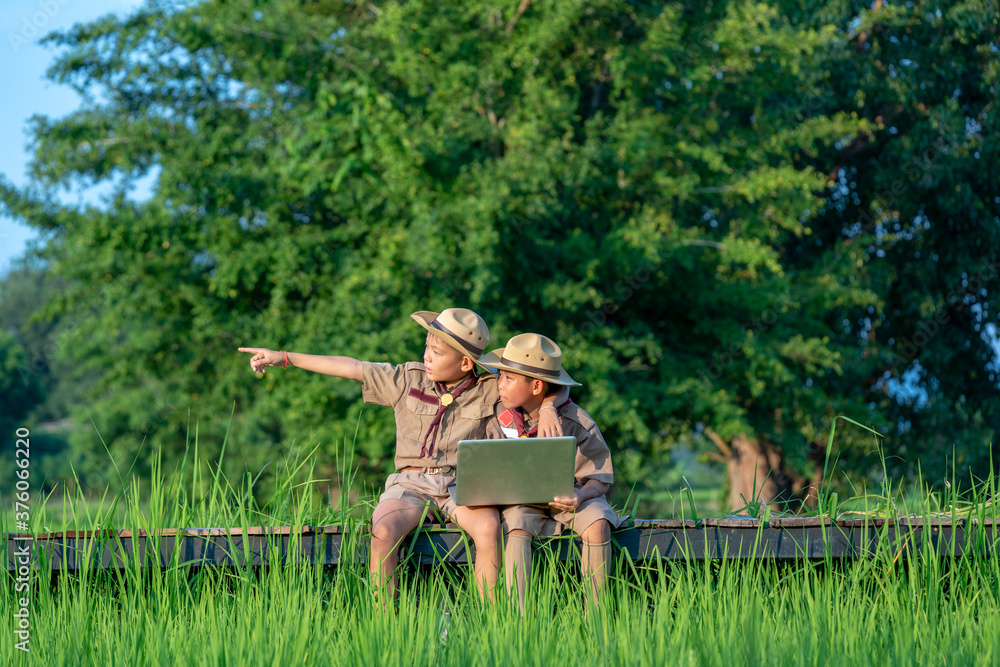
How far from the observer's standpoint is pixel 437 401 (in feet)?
13.1

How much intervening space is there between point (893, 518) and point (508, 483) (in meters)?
1.40

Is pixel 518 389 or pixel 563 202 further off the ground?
pixel 563 202

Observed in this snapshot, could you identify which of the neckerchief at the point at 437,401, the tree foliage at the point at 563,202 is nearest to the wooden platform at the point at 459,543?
the neckerchief at the point at 437,401

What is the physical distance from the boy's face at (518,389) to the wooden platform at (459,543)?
620mm

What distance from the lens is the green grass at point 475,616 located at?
8.39 ft

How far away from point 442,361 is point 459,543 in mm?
821

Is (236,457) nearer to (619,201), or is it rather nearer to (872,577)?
(619,201)

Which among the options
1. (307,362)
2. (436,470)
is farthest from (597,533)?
(307,362)

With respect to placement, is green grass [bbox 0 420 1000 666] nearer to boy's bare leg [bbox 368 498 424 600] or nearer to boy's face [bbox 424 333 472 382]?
boy's bare leg [bbox 368 498 424 600]

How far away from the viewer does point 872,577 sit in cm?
340

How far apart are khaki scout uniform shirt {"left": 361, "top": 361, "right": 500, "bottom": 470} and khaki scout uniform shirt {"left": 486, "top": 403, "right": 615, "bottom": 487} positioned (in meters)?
0.37

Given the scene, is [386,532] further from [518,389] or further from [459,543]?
[518,389]

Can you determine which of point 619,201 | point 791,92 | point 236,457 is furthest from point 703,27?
point 236,457

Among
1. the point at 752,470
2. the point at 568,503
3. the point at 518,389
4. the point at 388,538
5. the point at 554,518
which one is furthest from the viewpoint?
the point at 752,470
